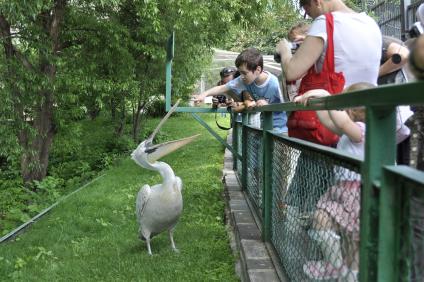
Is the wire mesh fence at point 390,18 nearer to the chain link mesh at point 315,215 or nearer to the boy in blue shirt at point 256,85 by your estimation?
the boy in blue shirt at point 256,85

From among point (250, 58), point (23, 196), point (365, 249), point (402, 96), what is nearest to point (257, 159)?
point (250, 58)

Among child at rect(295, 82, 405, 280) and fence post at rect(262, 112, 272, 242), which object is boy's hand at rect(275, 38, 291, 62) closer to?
child at rect(295, 82, 405, 280)

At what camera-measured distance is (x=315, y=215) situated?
2508 mm

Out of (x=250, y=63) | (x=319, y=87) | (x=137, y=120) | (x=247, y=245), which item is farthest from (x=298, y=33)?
(x=137, y=120)

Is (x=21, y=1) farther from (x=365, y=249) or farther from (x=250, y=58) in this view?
(x=365, y=249)

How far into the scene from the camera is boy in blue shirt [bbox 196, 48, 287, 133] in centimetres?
473

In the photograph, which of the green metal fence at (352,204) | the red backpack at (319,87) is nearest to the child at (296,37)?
the green metal fence at (352,204)

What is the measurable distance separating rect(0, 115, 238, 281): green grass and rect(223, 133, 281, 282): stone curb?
0.17m

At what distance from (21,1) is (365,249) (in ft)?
20.9

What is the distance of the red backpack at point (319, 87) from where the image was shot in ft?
9.05

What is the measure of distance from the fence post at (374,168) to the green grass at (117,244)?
2.58 m

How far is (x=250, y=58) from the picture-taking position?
15.5 feet

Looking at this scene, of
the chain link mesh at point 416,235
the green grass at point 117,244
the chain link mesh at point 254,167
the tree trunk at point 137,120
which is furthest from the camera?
the tree trunk at point 137,120

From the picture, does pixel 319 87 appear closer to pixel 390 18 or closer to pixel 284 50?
pixel 284 50
